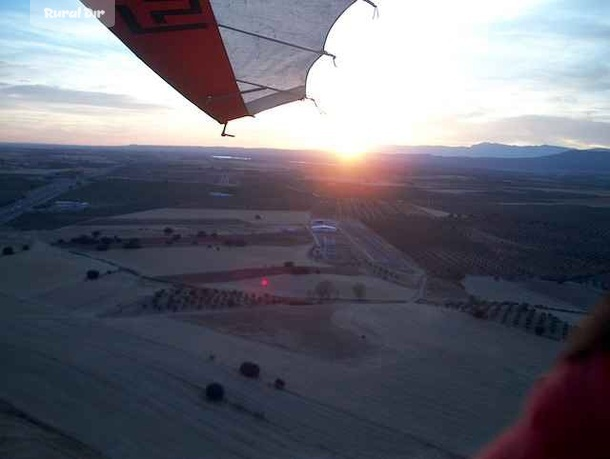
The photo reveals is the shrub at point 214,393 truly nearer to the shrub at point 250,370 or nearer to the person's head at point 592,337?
the shrub at point 250,370

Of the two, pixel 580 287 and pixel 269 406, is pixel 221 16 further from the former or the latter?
pixel 580 287

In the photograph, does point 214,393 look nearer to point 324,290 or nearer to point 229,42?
point 324,290

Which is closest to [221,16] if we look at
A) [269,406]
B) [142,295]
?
[269,406]

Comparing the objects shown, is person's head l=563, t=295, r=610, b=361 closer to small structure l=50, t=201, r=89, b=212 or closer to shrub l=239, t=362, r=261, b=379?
shrub l=239, t=362, r=261, b=379


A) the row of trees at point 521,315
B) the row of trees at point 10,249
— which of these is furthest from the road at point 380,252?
the row of trees at point 10,249

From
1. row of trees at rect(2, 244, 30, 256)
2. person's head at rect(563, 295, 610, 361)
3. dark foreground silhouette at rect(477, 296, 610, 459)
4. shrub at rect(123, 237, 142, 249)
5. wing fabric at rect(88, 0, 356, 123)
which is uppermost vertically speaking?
wing fabric at rect(88, 0, 356, 123)

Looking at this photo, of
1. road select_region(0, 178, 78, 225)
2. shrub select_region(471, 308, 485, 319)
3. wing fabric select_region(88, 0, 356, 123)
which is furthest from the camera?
road select_region(0, 178, 78, 225)

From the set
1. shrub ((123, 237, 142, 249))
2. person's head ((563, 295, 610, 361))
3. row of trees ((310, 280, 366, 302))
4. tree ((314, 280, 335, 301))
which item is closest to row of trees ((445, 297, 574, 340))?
row of trees ((310, 280, 366, 302))
